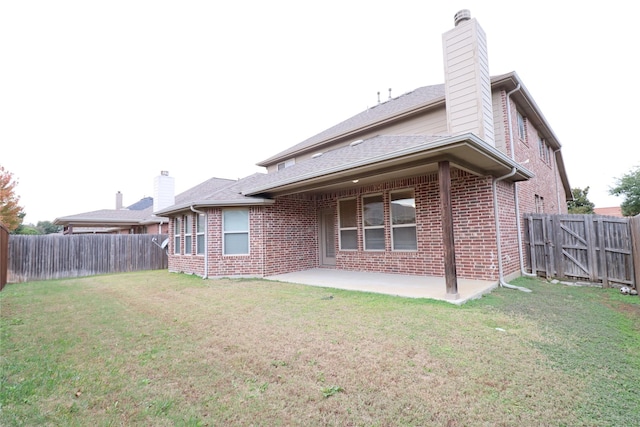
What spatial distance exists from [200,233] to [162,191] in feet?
20.1

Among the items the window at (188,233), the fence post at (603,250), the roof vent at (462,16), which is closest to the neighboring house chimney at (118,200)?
the window at (188,233)

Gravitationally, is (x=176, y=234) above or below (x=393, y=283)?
above

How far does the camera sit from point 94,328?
14.6 ft

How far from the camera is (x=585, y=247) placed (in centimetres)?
701

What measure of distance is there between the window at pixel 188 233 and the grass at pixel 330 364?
5109 millimetres

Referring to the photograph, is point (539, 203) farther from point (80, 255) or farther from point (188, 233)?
point (80, 255)

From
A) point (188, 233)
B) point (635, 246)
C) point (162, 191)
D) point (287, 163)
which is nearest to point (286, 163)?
point (287, 163)

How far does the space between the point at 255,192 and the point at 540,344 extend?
7.65 metres

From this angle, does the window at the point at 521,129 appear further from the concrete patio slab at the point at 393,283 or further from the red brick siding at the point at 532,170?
the concrete patio slab at the point at 393,283

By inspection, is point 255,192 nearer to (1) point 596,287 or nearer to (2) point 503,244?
(2) point 503,244

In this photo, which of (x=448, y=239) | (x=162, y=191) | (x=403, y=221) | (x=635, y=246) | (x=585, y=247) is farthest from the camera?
(x=162, y=191)

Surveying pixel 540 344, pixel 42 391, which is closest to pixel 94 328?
pixel 42 391

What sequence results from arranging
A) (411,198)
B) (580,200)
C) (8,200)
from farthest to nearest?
(580,200)
(8,200)
(411,198)

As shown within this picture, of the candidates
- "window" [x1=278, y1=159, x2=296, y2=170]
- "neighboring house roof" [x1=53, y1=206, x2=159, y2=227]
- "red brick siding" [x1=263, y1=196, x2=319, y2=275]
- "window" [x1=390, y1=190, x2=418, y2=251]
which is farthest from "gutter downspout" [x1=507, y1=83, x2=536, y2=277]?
"neighboring house roof" [x1=53, y1=206, x2=159, y2=227]
